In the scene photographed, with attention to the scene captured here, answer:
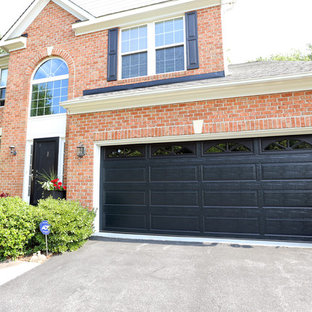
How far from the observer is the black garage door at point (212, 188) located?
15.7 feet

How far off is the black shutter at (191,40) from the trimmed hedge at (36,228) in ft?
16.5

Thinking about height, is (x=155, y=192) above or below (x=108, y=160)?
below

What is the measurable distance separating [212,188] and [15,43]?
890 centimetres

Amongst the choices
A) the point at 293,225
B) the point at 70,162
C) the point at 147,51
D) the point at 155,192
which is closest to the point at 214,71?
the point at 147,51

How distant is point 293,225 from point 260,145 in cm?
195

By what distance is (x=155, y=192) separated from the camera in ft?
18.4

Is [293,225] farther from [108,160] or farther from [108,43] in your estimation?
[108,43]

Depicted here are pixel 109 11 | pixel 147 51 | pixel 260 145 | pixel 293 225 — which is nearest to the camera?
pixel 293 225

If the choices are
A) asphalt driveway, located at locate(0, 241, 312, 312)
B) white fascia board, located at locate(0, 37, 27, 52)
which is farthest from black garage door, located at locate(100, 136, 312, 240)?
white fascia board, located at locate(0, 37, 27, 52)

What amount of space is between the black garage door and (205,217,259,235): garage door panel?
22mm

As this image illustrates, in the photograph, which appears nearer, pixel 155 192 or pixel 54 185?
pixel 155 192

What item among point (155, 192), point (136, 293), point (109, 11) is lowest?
point (136, 293)

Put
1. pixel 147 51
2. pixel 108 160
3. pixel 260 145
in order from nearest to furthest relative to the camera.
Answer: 1. pixel 260 145
2. pixel 108 160
3. pixel 147 51

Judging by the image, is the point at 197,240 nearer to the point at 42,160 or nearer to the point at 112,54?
the point at 42,160
